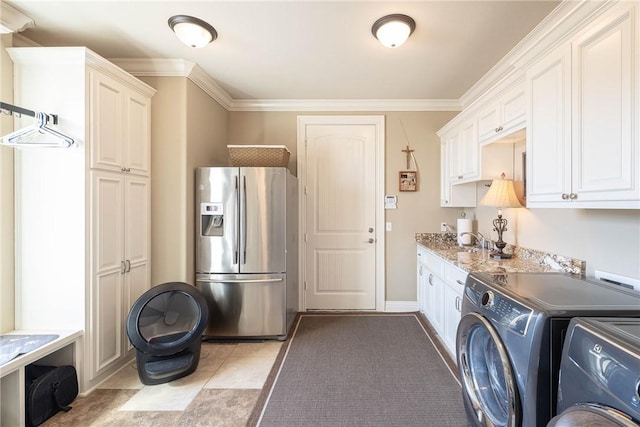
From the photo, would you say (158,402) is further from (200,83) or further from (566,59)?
(566,59)

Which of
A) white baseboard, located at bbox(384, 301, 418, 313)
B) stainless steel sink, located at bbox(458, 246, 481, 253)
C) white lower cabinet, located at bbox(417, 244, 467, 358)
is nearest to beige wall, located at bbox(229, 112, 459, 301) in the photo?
white baseboard, located at bbox(384, 301, 418, 313)

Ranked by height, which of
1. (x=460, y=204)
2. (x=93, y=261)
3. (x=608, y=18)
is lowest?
(x=93, y=261)

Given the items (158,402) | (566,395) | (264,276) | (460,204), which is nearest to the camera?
(566,395)

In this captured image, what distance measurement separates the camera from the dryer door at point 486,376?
1.14 m

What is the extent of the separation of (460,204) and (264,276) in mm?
2180

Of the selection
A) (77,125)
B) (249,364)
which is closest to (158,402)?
(249,364)

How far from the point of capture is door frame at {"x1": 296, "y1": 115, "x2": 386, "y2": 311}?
11.1 ft

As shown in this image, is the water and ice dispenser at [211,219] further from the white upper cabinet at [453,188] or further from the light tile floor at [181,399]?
the white upper cabinet at [453,188]

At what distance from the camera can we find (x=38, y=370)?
1804 millimetres

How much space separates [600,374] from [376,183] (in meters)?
2.71

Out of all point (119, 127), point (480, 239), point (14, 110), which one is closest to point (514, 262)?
point (480, 239)

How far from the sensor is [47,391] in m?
1.68

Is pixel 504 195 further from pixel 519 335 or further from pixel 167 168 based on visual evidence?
pixel 167 168

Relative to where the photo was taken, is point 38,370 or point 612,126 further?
point 38,370
